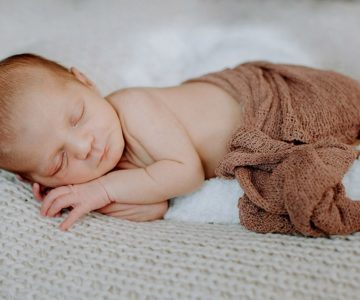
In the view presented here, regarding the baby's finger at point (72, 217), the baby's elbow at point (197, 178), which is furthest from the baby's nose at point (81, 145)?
the baby's elbow at point (197, 178)

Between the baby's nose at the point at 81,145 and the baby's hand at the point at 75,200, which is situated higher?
the baby's nose at the point at 81,145

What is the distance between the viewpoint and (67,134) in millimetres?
1005

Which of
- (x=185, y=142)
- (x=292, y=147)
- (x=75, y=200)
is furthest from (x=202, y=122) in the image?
(x=75, y=200)

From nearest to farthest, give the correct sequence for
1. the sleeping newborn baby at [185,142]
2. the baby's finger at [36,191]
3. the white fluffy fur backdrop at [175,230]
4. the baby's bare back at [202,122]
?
the white fluffy fur backdrop at [175,230] → the sleeping newborn baby at [185,142] → the baby's finger at [36,191] → the baby's bare back at [202,122]

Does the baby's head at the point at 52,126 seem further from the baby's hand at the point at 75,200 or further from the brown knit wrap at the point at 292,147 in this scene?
the brown knit wrap at the point at 292,147

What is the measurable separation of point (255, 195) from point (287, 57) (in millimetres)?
939

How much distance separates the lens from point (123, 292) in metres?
0.82

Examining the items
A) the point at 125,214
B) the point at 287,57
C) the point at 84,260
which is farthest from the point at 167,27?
the point at 84,260

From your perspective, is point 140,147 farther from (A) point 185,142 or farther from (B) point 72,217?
(B) point 72,217

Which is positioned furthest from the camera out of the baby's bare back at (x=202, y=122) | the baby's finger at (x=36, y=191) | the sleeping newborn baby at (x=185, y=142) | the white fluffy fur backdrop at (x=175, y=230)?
the baby's bare back at (x=202, y=122)

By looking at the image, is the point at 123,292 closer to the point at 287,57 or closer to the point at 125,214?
the point at 125,214

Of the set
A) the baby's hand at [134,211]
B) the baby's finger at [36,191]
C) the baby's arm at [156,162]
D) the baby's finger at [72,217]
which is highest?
the baby's arm at [156,162]

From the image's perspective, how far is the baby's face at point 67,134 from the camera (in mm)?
975

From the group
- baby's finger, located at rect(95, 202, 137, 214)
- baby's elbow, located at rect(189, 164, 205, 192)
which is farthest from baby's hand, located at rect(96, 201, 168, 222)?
baby's elbow, located at rect(189, 164, 205, 192)
